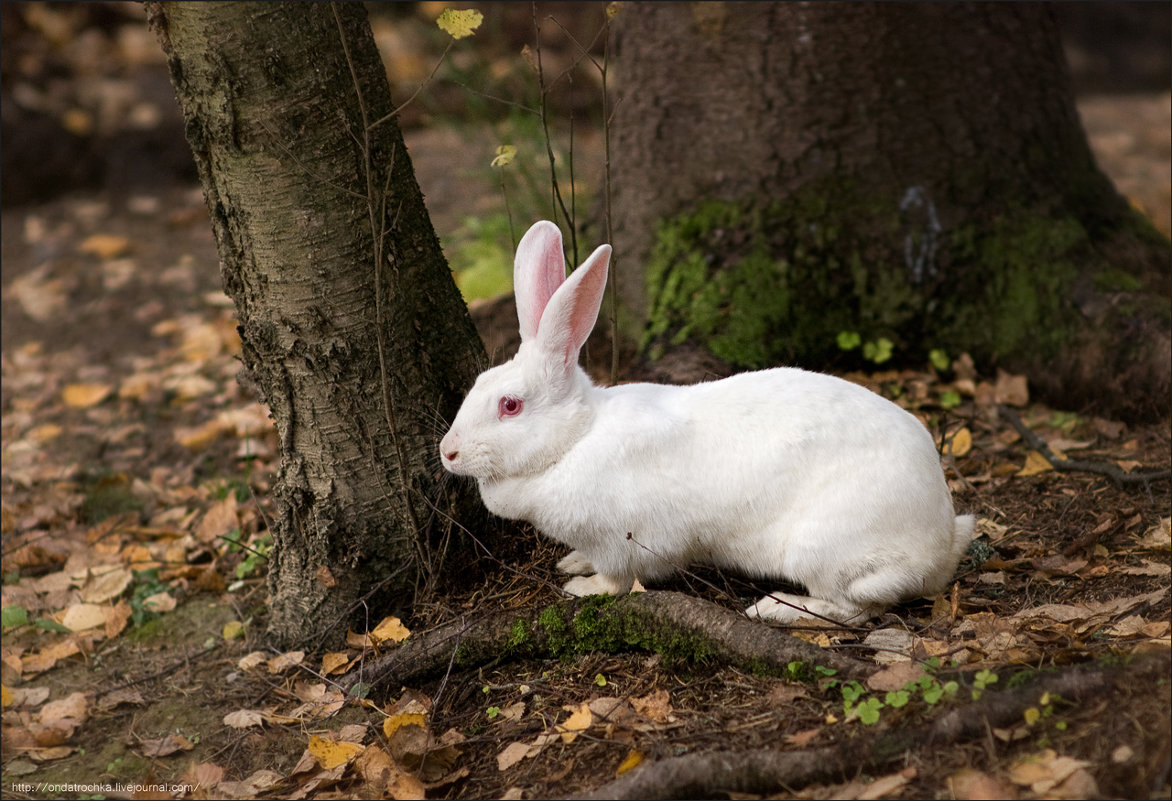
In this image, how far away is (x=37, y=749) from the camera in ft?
12.0

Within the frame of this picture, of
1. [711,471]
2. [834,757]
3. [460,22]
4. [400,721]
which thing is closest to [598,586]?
[711,471]

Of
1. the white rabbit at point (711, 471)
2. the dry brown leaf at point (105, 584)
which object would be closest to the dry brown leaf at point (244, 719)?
the white rabbit at point (711, 471)

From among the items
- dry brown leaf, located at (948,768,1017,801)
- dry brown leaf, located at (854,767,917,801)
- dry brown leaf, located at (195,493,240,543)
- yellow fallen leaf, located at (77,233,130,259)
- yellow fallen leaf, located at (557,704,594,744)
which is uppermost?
yellow fallen leaf, located at (77,233,130,259)

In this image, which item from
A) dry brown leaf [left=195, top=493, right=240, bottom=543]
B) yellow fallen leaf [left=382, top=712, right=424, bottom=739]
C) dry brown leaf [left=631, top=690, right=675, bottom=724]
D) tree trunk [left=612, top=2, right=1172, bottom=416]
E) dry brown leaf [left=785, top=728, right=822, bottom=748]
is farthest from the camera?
tree trunk [left=612, top=2, right=1172, bottom=416]

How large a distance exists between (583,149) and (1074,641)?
7092 mm

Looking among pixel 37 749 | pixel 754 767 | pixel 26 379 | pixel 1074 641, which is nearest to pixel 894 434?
pixel 1074 641

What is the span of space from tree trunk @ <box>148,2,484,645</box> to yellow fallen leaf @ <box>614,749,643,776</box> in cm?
130

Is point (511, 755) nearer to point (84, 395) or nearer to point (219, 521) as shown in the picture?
point (219, 521)

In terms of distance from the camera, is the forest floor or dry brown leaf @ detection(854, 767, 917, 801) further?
the forest floor

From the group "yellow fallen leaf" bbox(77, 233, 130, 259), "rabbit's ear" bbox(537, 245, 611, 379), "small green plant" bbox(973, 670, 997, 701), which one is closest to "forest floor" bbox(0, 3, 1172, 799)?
"small green plant" bbox(973, 670, 997, 701)

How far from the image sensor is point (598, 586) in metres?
3.64

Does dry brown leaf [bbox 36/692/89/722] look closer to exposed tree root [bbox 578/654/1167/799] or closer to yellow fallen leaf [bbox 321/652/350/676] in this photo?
yellow fallen leaf [bbox 321/652/350/676]

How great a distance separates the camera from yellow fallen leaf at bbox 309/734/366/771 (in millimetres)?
3191

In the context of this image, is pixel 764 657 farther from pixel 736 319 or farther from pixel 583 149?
pixel 583 149
